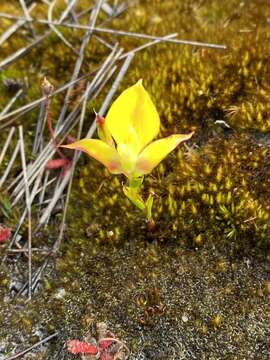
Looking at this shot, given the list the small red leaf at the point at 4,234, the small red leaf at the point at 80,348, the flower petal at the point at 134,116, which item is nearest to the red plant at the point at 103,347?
the small red leaf at the point at 80,348

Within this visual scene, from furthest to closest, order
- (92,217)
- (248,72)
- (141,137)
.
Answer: (248,72)
(92,217)
(141,137)

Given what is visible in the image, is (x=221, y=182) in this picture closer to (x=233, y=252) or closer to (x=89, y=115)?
(x=233, y=252)

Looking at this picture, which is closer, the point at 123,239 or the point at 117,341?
the point at 117,341

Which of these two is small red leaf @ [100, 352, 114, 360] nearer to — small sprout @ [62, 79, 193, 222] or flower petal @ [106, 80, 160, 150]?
small sprout @ [62, 79, 193, 222]

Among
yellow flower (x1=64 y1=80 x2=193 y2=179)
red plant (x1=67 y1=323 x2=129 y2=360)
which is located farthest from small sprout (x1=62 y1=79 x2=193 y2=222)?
red plant (x1=67 y1=323 x2=129 y2=360)

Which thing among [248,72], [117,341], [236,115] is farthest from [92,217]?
[248,72]

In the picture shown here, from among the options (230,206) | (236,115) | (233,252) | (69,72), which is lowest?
(233,252)

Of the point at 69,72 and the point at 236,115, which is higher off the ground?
the point at 69,72

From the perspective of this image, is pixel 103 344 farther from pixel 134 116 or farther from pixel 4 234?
pixel 134 116
